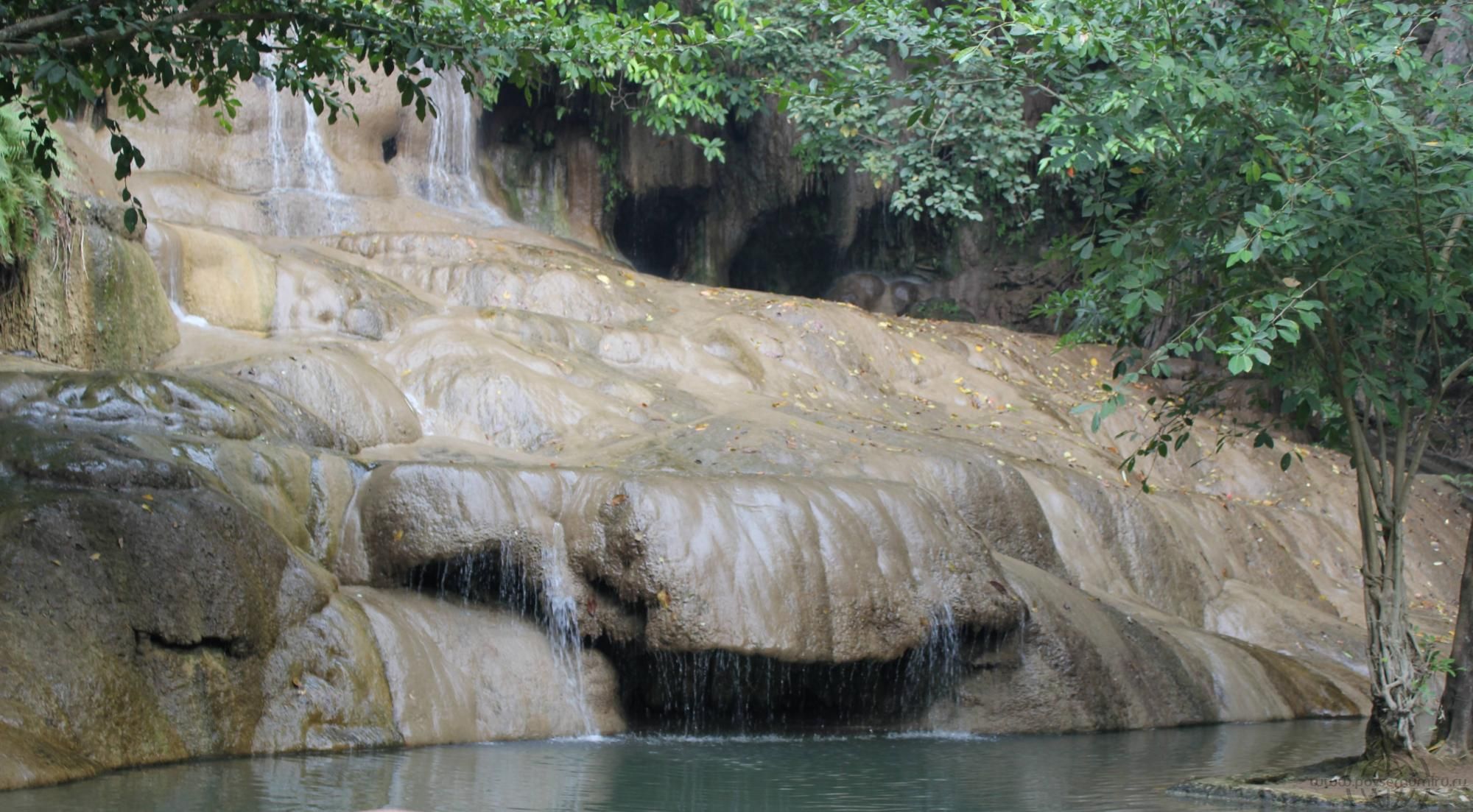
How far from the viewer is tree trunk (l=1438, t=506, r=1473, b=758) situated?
7.69 meters

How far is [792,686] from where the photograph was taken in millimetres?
11469

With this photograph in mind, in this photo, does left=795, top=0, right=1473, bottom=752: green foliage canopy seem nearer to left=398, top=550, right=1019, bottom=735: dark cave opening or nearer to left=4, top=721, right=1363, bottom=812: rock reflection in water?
left=4, top=721, right=1363, bottom=812: rock reflection in water

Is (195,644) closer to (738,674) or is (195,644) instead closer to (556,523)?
(556,523)

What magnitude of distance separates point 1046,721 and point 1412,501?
10.9 m

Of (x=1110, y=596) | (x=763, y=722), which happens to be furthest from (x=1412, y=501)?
(x=763, y=722)

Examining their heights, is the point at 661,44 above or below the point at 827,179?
below

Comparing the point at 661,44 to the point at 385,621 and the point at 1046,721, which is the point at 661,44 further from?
the point at 1046,721

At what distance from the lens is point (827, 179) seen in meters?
25.0

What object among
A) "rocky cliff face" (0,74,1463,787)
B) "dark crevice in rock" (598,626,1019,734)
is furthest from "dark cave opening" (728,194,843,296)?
"dark crevice in rock" (598,626,1019,734)

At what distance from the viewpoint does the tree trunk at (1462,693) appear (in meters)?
7.69

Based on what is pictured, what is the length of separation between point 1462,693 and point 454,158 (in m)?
17.4

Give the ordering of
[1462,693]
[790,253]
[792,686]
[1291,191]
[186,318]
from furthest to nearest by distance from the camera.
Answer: [790,253] < [186,318] < [792,686] < [1462,693] < [1291,191]

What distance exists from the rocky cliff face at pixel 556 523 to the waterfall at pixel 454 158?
1.52 metres

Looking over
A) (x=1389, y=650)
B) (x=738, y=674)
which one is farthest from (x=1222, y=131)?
(x=738, y=674)
